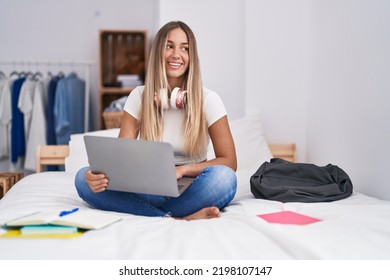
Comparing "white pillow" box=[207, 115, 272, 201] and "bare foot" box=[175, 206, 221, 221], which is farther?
"white pillow" box=[207, 115, 272, 201]

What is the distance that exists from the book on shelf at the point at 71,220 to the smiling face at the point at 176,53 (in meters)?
0.64

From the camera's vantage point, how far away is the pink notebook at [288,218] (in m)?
1.28

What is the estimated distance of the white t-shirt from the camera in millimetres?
1693

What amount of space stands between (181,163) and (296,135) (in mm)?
1337

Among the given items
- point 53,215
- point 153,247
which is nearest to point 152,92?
point 53,215

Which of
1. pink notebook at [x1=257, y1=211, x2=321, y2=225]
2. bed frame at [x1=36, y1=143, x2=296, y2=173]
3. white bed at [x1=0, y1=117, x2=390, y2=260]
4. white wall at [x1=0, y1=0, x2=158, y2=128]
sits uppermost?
white wall at [x1=0, y1=0, x2=158, y2=128]

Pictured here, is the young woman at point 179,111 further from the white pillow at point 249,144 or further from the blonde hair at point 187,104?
the white pillow at point 249,144

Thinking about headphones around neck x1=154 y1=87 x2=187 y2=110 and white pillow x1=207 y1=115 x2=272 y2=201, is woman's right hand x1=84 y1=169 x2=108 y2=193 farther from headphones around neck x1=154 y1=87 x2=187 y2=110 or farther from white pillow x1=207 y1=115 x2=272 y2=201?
white pillow x1=207 y1=115 x2=272 y2=201

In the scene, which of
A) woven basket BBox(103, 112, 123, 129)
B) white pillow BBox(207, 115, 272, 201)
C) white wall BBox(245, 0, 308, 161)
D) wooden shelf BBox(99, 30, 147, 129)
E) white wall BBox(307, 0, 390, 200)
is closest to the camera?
white wall BBox(307, 0, 390, 200)

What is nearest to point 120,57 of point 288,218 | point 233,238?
point 288,218

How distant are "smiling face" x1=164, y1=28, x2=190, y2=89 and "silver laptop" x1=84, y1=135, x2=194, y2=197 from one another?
0.50m

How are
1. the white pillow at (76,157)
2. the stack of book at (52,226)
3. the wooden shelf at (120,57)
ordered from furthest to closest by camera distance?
the wooden shelf at (120,57), the white pillow at (76,157), the stack of book at (52,226)

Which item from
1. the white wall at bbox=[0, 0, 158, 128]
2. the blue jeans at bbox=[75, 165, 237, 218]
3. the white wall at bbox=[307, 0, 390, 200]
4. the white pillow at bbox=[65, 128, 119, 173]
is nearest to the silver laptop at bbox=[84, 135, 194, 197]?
the blue jeans at bbox=[75, 165, 237, 218]

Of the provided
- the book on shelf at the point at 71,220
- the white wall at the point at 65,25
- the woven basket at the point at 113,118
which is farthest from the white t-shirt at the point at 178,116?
the white wall at the point at 65,25
